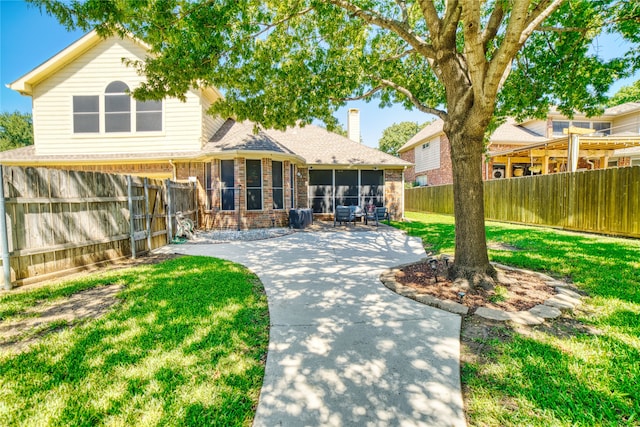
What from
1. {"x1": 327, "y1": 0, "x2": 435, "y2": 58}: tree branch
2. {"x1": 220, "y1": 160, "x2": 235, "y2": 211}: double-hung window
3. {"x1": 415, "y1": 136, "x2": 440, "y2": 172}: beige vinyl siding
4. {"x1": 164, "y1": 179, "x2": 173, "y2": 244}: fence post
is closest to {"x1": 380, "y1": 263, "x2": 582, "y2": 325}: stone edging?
{"x1": 327, "y1": 0, "x2": 435, "y2": 58}: tree branch

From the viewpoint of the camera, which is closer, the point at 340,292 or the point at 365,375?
the point at 365,375

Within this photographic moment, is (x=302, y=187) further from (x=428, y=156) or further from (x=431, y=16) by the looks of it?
(x=428, y=156)

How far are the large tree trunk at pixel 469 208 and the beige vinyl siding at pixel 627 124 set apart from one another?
24476 mm

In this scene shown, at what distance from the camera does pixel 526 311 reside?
3461 mm

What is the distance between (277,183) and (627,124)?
2470 cm

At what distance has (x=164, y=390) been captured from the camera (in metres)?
2.22

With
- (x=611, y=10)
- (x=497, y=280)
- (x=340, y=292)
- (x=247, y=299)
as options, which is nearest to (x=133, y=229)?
(x=247, y=299)

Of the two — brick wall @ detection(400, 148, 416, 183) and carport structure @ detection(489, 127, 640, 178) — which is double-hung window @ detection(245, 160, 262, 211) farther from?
brick wall @ detection(400, 148, 416, 183)

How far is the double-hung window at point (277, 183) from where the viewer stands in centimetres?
1218

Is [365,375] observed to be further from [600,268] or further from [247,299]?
[600,268]

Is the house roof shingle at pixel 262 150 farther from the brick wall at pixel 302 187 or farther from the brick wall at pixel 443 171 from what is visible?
the brick wall at pixel 443 171

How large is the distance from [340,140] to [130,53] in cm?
1067

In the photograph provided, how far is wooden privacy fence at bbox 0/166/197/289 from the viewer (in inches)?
187

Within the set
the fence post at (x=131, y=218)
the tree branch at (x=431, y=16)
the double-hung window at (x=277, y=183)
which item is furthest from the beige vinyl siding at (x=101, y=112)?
the tree branch at (x=431, y=16)
